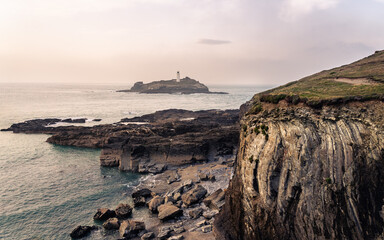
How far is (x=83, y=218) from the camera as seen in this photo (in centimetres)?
2861

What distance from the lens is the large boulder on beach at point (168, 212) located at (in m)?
27.2

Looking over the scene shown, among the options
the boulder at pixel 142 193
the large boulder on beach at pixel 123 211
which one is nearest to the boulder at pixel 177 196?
the boulder at pixel 142 193

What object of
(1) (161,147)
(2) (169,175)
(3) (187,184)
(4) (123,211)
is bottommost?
(4) (123,211)

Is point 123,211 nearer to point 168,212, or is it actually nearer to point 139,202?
point 139,202

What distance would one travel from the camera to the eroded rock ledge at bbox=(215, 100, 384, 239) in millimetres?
15398

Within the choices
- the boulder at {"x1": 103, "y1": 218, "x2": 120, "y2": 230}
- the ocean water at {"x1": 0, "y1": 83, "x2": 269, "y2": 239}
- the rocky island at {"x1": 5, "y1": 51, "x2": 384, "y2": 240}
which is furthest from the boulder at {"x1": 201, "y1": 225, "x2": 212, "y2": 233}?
the boulder at {"x1": 103, "y1": 218, "x2": 120, "y2": 230}

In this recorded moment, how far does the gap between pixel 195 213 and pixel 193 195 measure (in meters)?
3.68

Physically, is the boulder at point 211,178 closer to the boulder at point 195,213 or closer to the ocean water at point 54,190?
the boulder at point 195,213

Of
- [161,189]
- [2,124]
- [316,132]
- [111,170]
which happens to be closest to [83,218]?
[161,189]

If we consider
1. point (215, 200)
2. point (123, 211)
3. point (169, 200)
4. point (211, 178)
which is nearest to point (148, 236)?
point (123, 211)

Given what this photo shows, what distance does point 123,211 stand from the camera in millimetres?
28750

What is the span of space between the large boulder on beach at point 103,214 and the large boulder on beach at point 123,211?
68cm

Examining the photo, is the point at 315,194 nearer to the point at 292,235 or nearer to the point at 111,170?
the point at 292,235

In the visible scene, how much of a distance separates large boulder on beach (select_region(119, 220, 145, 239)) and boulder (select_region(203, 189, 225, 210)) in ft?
29.9
